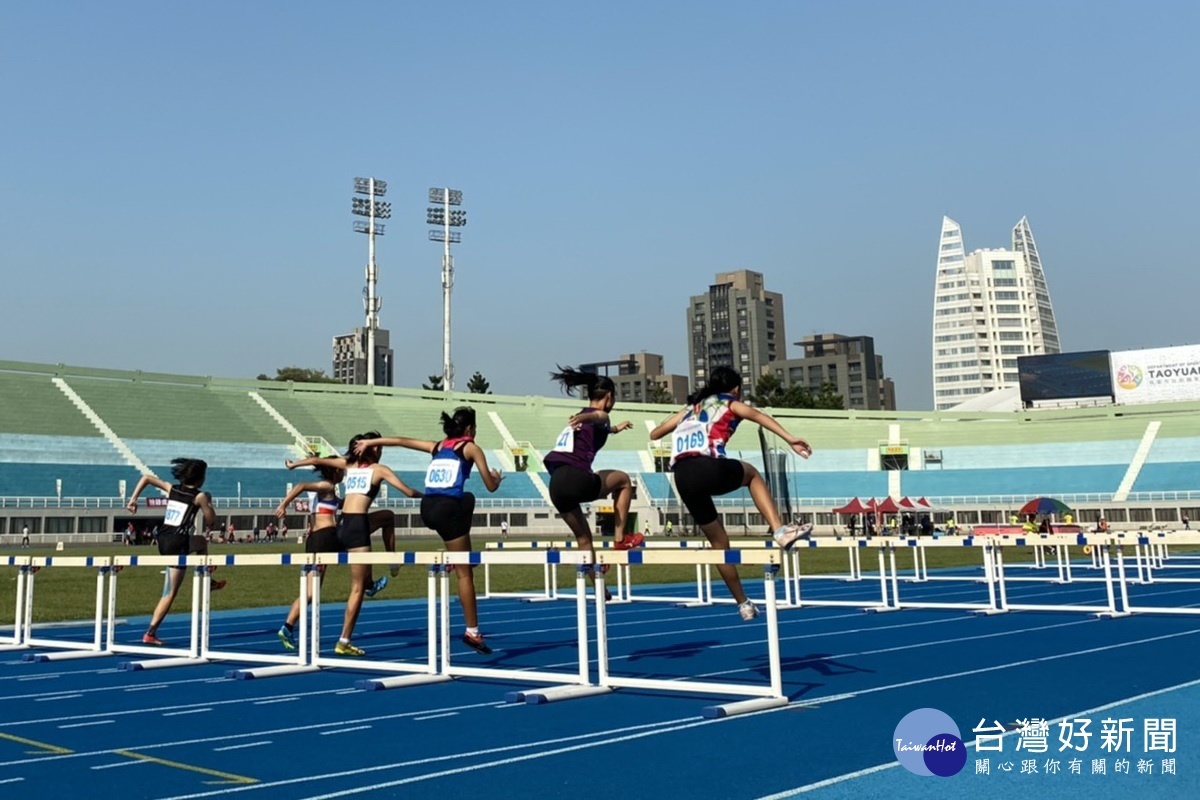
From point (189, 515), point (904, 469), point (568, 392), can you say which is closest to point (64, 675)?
point (189, 515)

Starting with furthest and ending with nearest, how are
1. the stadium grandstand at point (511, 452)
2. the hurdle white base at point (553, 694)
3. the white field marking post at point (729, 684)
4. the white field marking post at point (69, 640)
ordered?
the stadium grandstand at point (511, 452) → the white field marking post at point (69, 640) → the hurdle white base at point (553, 694) → the white field marking post at point (729, 684)

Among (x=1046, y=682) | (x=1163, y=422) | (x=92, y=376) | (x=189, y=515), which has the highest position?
(x=92, y=376)

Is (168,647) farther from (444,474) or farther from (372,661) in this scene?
(444,474)

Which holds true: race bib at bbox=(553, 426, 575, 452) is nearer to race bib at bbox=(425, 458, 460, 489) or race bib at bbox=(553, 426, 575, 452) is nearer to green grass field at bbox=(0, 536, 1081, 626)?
race bib at bbox=(425, 458, 460, 489)

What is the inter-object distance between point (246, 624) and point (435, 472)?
6.36 m

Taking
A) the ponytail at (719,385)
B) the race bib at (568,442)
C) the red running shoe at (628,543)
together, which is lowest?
the red running shoe at (628,543)

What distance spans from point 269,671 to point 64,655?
2844 millimetres

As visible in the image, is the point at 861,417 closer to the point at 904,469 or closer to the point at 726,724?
the point at 904,469

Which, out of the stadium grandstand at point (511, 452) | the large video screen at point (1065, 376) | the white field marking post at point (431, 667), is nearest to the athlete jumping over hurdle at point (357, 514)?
the white field marking post at point (431, 667)

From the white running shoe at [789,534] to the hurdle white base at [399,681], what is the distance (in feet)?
9.07

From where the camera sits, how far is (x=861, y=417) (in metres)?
85.8

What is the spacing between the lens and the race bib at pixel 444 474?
9.00 metres

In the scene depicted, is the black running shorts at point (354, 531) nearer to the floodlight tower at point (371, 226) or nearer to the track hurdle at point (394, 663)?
the track hurdle at point (394, 663)

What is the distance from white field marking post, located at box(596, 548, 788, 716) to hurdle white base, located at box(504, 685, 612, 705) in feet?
0.45
